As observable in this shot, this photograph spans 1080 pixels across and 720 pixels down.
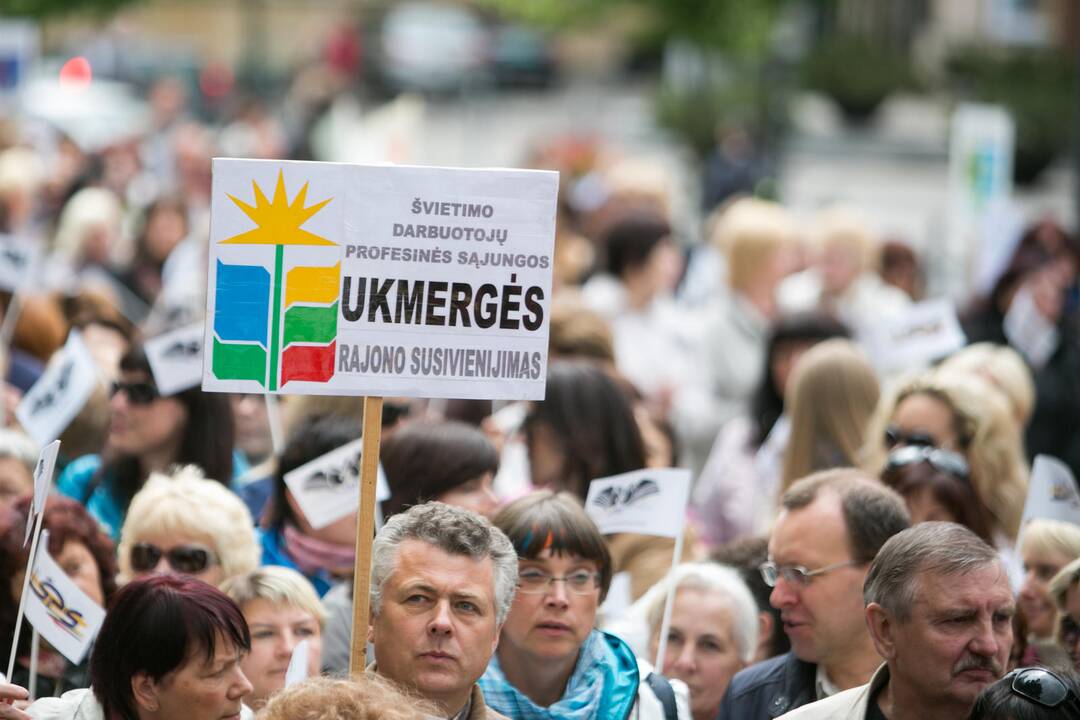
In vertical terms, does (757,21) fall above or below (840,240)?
above

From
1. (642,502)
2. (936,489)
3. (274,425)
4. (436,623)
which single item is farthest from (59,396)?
(936,489)

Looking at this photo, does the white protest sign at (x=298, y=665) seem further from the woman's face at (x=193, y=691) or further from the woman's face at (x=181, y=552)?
the woman's face at (x=181, y=552)

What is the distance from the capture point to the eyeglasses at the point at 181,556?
17.9 feet

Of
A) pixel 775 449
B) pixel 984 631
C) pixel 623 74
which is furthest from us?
pixel 623 74

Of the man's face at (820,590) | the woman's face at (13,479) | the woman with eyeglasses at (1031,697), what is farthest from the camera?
the woman's face at (13,479)

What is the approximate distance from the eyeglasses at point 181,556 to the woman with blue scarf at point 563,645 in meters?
1.01

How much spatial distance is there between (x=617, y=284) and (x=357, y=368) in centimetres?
626

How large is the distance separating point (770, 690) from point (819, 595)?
0.29m

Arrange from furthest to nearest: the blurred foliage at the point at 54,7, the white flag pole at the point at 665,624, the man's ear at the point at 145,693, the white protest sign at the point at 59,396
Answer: the blurred foliage at the point at 54,7 → the white protest sign at the point at 59,396 → the white flag pole at the point at 665,624 → the man's ear at the point at 145,693

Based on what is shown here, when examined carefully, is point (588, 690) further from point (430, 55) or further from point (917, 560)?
point (430, 55)

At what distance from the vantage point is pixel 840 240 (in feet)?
37.0

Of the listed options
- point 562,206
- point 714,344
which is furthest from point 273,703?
point 562,206

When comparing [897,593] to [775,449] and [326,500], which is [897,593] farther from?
[775,449]

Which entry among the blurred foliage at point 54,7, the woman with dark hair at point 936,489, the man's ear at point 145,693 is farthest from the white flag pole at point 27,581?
the blurred foliage at point 54,7
